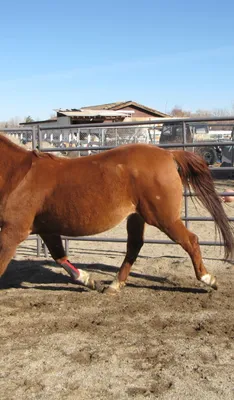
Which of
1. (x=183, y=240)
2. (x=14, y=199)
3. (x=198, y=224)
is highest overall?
(x=14, y=199)

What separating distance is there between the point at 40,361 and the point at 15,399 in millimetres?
549

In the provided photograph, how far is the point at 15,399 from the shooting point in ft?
9.64

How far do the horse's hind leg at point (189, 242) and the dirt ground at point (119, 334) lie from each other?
0.21 meters

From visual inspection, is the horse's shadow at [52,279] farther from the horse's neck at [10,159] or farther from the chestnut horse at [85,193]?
the horse's neck at [10,159]

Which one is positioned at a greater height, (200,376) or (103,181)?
(103,181)

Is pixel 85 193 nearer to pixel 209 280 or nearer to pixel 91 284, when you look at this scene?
pixel 91 284

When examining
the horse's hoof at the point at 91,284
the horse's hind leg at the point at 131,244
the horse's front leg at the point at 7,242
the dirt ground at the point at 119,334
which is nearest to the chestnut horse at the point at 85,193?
the horse's front leg at the point at 7,242

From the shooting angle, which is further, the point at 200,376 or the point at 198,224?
the point at 198,224

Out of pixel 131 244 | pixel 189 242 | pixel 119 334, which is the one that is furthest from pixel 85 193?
pixel 119 334

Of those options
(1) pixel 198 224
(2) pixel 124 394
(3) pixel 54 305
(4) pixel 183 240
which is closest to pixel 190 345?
(2) pixel 124 394

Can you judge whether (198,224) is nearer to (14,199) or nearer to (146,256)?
(146,256)

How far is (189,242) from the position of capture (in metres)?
4.80

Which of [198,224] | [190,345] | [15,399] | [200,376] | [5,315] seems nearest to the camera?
[15,399]

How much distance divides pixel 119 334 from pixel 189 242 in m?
1.28
